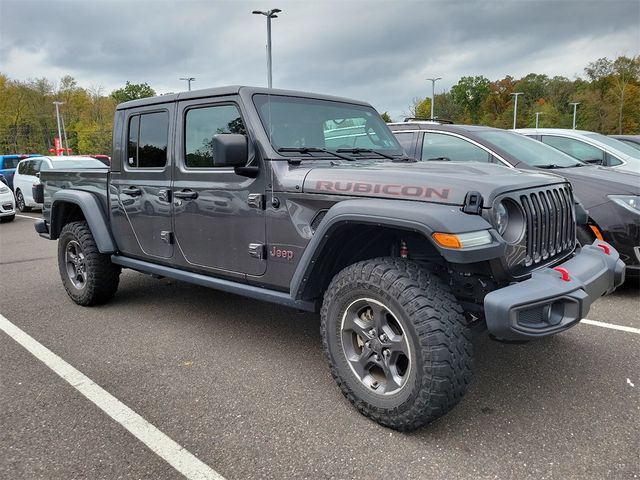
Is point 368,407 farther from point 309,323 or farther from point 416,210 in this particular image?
point 309,323

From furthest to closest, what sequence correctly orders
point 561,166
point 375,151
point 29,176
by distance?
point 29,176
point 561,166
point 375,151

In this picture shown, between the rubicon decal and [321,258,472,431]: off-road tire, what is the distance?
14.4 inches

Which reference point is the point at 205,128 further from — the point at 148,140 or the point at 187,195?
the point at 148,140

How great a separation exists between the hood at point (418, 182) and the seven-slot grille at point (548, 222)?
8cm

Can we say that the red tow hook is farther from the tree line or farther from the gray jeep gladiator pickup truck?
the tree line

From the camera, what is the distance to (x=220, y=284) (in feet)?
12.1

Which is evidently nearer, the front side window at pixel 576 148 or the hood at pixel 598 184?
the hood at pixel 598 184

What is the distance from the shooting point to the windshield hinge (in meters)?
2.46

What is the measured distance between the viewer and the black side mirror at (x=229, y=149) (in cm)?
300

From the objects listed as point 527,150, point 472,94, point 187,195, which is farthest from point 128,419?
point 472,94

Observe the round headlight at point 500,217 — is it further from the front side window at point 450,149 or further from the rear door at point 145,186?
the front side window at point 450,149

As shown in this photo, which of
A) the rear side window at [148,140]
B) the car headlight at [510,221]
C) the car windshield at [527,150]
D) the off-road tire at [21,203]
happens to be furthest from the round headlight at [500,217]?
the off-road tire at [21,203]

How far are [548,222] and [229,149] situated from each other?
1.87m

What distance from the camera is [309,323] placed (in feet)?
14.7
